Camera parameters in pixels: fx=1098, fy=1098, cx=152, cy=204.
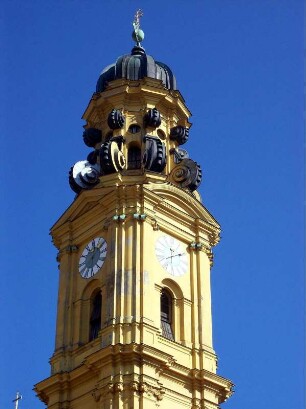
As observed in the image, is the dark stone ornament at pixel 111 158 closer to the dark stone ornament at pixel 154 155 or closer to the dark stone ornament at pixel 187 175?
the dark stone ornament at pixel 154 155

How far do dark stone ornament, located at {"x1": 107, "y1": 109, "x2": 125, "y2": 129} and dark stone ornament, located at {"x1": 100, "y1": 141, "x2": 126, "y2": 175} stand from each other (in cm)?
99

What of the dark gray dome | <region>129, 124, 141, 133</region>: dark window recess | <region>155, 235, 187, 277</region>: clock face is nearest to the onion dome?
the dark gray dome

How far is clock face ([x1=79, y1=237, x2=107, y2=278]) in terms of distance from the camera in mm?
37938

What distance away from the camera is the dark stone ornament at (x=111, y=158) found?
39.3m

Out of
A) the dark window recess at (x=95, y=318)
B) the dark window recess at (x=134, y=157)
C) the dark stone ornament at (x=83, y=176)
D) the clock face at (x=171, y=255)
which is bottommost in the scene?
the dark window recess at (x=95, y=318)

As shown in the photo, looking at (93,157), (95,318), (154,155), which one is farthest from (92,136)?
(95,318)

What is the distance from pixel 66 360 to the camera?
1442 inches

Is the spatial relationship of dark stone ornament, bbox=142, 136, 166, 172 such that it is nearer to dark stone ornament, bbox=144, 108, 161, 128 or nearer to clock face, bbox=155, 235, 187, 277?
dark stone ornament, bbox=144, 108, 161, 128

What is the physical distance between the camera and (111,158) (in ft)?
129

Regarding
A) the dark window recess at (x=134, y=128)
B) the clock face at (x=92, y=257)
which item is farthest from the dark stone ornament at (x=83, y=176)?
the clock face at (x=92, y=257)

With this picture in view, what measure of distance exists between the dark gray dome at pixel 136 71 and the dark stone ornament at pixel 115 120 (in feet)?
7.16

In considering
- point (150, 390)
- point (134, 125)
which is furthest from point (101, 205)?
point (150, 390)

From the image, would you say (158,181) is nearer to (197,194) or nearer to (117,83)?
(197,194)

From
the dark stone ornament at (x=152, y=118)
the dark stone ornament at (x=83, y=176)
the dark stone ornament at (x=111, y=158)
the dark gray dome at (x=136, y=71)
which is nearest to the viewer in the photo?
the dark stone ornament at (x=111, y=158)
